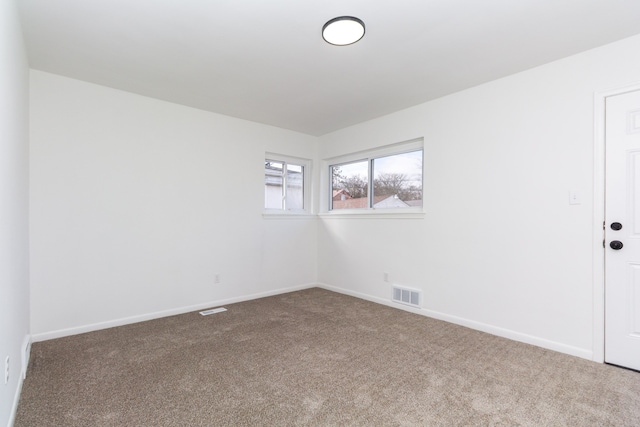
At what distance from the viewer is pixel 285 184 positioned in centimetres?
477

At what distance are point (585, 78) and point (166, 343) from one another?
4.02m

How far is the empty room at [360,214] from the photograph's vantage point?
76.4 inches

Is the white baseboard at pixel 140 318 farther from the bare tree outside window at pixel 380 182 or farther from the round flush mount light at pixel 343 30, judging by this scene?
the round flush mount light at pixel 343 30

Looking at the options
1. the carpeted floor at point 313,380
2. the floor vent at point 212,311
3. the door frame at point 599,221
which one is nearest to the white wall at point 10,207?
the carpeted floor at point 313,380

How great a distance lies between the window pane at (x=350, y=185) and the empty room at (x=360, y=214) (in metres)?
0.36

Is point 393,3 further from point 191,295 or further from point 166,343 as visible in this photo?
point 191,295

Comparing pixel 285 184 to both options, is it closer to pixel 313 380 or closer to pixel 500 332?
pixel 313 380

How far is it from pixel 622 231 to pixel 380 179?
2.50 m

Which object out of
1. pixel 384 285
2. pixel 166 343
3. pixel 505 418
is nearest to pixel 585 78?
pixel 505 418

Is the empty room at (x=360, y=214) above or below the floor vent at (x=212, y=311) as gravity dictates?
above

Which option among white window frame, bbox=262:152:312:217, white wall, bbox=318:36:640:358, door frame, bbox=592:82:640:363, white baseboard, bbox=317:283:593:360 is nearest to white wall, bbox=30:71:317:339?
white window frame, bbox=262:152:312:217

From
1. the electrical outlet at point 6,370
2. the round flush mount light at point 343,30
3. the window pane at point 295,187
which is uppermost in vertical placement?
the round flush mount light at point 343,30

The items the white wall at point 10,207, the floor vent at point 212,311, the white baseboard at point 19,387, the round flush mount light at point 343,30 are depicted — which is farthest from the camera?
the floor vent at point 212,311

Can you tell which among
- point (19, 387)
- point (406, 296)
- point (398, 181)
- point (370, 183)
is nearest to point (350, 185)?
point (370, 183)
